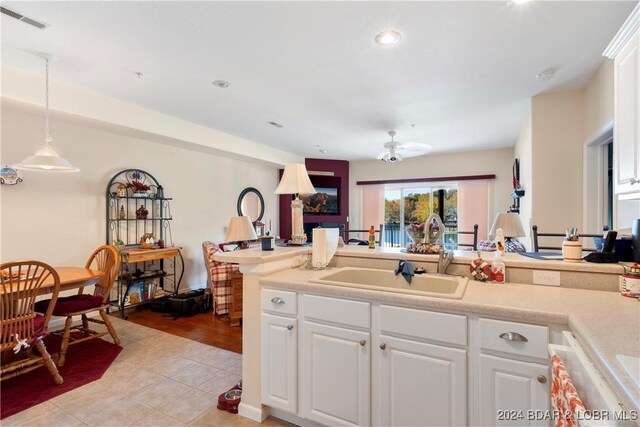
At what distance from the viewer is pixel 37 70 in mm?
2807

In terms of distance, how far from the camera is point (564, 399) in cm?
95

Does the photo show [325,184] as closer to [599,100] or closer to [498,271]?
[599,100]

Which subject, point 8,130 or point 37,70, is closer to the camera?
point 37,70

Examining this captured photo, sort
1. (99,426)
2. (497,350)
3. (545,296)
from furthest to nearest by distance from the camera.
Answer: (99,426) → (545,296) → (497,350)

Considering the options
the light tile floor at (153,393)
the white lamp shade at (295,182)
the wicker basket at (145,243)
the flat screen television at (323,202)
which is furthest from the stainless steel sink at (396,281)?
the flat screen television at (323,202)

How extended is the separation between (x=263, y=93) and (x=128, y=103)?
5.43 feet

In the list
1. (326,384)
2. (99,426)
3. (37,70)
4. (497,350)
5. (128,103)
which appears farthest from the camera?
(128,103)

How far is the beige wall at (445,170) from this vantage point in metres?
6.27

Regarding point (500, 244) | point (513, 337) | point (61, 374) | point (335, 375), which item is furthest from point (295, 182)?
point (61, 374)

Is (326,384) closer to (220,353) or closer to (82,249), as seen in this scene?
(220,353)

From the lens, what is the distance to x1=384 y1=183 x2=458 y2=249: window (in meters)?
6.81

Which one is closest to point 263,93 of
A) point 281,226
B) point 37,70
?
point 37,70

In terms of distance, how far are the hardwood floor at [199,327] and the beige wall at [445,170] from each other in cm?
455

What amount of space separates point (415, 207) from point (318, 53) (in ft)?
17.5
